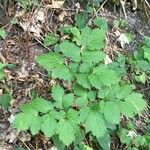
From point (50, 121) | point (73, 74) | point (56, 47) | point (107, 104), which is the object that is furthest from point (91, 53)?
point (56, 47)

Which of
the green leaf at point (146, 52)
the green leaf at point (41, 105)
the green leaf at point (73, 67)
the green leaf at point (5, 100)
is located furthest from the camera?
the green leaf at point (146, 52)

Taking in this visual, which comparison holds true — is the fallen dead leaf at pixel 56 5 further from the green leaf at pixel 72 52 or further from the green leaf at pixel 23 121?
the green leaf at pixel 23 121

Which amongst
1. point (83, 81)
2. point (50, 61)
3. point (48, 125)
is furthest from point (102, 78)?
point (48, 125)

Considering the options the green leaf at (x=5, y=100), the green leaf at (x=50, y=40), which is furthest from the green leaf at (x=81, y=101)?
the green leaf at (x=50, y=40)

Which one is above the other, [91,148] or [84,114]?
[84,114]

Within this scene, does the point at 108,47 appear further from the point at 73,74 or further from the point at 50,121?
the point at 50,121

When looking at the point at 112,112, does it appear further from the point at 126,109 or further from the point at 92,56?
the point at 92,56
